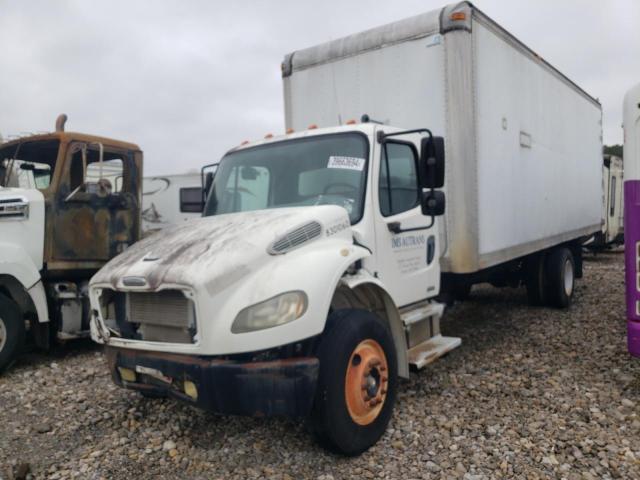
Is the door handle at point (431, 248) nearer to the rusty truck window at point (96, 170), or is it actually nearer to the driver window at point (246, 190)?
the driver window at point (246, 190)

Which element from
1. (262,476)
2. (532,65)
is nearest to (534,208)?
(532,65)

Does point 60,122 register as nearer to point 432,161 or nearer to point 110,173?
point 110,173

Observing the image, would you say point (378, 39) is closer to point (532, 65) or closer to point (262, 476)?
point (532, 65)

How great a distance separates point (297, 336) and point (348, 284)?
63cm

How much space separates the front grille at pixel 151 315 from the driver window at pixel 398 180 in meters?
1.77

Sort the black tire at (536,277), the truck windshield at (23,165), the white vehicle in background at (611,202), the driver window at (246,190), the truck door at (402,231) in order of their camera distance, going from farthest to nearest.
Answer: the white vehicle in background at (611,202) < the black tire at (536,277) < the truck windshield at (23,165) < the driver window at (246,190) < the truck door at (402,231)

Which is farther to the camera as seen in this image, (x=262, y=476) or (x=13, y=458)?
(x=13, y=458)

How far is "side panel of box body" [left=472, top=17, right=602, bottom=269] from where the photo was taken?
17.5 feet

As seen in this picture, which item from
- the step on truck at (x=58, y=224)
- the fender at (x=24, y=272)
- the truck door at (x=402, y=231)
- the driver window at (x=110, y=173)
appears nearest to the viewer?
the truck door at (x=402, y=231)

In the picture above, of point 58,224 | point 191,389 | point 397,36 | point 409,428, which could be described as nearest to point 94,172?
point 58,224

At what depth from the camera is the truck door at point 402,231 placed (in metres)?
4.14

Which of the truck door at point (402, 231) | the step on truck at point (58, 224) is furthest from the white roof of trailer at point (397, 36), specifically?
the step on truck at point (58, 224)

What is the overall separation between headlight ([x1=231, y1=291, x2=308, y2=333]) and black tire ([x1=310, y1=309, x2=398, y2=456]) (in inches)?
14.2

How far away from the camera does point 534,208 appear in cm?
672
